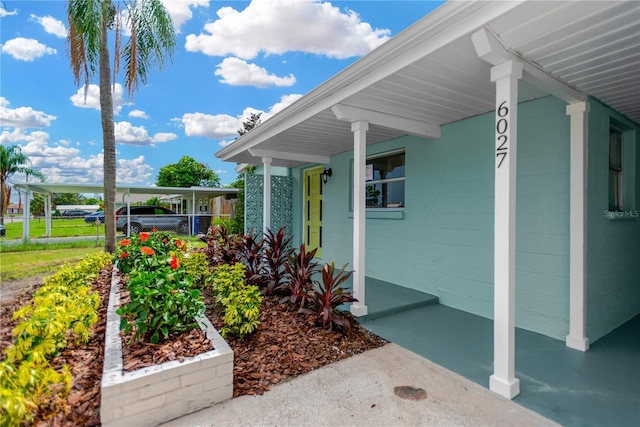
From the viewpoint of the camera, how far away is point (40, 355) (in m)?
1.88

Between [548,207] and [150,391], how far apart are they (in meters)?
3.82

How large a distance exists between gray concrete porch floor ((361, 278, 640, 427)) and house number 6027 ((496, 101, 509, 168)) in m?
1.69

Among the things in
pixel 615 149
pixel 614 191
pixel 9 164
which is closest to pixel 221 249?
pixel 614 191

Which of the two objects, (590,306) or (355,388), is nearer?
(355,388)

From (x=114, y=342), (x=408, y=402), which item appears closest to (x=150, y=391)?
(x=114, y=342)

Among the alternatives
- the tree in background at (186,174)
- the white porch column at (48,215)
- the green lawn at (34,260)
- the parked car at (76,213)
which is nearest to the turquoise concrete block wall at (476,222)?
the green lawn at (34,260)

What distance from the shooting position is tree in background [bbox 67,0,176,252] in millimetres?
5879

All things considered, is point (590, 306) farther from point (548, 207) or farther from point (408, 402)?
point (408, 402)

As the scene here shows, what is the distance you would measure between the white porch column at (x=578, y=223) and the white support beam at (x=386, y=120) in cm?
149

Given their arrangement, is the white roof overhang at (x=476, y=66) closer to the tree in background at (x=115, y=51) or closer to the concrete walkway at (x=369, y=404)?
the concrete walkway at (x=369, y=404)

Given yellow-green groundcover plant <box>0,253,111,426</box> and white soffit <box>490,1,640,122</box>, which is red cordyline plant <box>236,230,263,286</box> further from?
white soffit <box>490,1,640,122</box>

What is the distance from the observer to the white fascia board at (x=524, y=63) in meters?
2.04

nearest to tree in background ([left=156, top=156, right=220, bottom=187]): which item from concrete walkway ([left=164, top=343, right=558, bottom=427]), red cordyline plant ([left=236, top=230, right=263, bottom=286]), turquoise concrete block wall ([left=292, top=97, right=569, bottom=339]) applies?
red cordyline plant ([left=236, top=230, right=263, bottom=286])

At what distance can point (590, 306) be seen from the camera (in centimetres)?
313
